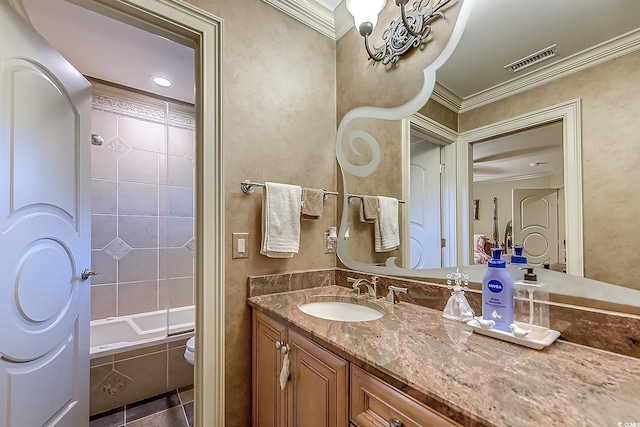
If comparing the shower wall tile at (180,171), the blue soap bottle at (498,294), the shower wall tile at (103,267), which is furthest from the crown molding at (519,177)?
the shower wall tile at (103,267)

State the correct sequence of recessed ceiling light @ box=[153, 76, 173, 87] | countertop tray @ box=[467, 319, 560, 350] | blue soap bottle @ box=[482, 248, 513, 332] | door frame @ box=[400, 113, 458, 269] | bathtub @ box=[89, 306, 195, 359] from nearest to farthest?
countertop tray @ box=[467, 319, 560, 350] → blue soap bottle @ box=[482, 248, 513, 332] → door frame @ box=[400, 113, 458, 269] → bathtub @ box=[89, 306, 195, 359] → recessed ceiling light @ box=[153, 76, 173, 87]

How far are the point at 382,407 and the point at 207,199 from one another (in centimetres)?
100

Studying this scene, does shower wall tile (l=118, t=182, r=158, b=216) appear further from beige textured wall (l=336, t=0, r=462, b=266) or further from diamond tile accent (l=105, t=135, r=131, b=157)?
beige textured wall (l=336, t=0, r=462, b=266)

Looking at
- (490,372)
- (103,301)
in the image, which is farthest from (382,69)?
(103,301)

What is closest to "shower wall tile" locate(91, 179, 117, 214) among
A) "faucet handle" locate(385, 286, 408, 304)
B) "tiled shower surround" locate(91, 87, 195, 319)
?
"tiled shower surround" locate(91, 87, 195, 319)

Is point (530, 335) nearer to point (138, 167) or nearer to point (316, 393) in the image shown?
point (316, 393)

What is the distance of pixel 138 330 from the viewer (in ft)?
7.26

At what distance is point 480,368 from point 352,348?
0.31 metres

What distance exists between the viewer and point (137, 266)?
2.39m

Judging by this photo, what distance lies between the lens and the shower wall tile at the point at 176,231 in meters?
2.53

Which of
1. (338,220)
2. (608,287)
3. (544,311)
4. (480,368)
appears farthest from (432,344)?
(338,220)

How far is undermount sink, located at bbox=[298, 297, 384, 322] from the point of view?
1.26 meters

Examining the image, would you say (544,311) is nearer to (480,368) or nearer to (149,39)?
(480,368)

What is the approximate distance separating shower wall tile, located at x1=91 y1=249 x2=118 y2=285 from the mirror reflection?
7.75 ft
